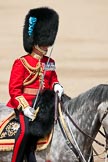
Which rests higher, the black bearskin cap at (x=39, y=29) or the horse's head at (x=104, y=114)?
the black bearskin cap at (x=39, y=29)

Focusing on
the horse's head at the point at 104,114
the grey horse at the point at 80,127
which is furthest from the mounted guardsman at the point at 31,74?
the horse's head at the point at 104,114

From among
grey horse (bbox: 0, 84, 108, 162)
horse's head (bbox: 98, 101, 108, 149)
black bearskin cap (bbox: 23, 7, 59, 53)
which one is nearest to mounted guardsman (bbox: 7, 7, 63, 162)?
black bearskin cap (bbox: 23, 7, 59, 53)

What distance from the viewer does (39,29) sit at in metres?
5.34

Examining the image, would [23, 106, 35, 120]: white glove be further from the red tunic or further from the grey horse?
the grey horse

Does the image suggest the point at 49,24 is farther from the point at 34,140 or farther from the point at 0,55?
the point at 0,55

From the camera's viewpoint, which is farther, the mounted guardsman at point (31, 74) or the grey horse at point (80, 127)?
the mounted guardsman at point (31, 74)

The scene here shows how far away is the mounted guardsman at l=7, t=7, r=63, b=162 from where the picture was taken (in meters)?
5.12

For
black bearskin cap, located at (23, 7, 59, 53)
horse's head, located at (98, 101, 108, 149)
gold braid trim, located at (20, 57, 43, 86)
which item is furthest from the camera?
black bearskin cap, located at (23, 7, 59, 53)

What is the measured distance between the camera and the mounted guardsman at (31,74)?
512 cm

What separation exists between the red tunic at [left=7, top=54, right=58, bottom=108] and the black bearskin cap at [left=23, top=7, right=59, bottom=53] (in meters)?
0.12

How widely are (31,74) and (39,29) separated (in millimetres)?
385

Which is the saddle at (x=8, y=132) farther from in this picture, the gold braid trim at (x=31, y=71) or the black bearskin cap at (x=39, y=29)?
the black bearskin cap at (x=39, y=29)

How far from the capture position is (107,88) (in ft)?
16.0

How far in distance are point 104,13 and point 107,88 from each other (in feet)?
27.3
